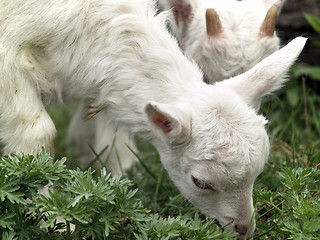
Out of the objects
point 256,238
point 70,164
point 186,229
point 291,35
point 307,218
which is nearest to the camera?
point 186,229

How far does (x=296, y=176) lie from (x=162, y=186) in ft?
4.06

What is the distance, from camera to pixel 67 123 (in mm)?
6621

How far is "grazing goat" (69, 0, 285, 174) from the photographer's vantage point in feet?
13.4

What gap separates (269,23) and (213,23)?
404mm

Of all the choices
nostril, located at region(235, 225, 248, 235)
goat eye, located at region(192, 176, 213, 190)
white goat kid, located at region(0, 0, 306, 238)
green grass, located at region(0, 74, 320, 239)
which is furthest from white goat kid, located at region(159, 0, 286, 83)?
nostril, located at region(235, 225, 248, 235)

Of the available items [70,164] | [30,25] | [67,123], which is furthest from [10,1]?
[67,123]

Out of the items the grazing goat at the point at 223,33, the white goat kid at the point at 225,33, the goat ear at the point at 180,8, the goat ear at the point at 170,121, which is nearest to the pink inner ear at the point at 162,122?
the goat ear at the point at 170,121

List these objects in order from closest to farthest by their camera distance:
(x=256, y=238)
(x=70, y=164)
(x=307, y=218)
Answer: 1. (x=307, y=218)
2. (x=256, y=238)
3. (x=70, y=164)

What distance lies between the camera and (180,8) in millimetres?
4512

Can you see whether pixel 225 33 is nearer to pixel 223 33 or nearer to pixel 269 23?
pixel 223 33

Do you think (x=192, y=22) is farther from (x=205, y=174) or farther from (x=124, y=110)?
(x=205, y=174)

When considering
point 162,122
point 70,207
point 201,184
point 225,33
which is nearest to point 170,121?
point 162,122

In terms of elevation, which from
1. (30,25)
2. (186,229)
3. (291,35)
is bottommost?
(291,35)

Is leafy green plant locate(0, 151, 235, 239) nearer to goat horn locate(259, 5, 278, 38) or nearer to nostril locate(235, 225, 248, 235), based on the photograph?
nostril locate(235, 225, 248, 235)
